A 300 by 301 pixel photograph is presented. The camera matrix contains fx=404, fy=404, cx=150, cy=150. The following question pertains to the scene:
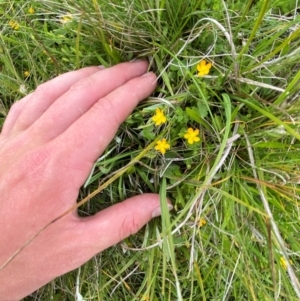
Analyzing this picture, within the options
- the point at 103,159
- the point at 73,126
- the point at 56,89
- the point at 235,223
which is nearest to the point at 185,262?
the point at 235,223

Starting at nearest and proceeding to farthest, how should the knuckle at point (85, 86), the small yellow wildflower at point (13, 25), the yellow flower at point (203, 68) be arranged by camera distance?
1. the yellow flower at point (203, 68)
2. the knuckle at point (85, 86)
3. the small yellow wildflower at point (13, 25)

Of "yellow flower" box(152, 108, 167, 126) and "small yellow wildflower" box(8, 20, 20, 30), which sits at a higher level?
"small yellow wildflower" box(8, 20, 20, 30)

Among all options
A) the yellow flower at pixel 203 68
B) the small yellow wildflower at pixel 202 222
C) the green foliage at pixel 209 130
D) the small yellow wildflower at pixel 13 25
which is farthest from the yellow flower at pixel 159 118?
the small yellow wildflower at pixel 13 25

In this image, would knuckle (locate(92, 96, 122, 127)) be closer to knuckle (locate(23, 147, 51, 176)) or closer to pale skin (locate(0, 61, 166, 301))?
pale skin (locate(0, 61, 166, 301))

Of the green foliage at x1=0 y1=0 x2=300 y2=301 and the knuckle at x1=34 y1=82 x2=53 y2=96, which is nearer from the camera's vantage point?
the green foliage at x1=0 y1=0 x2=300 y2=301

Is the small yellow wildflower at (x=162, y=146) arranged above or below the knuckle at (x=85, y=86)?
below

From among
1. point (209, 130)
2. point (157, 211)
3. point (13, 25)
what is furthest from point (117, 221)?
point (13, 25)

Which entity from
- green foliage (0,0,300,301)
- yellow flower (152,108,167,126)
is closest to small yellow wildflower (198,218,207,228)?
green foliage (0,0,300,301)

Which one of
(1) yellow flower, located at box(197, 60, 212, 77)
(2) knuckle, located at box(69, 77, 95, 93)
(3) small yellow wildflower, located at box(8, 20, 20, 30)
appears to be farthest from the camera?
(3) small yellow wildflower, located at box(8, 20, 20, 30)

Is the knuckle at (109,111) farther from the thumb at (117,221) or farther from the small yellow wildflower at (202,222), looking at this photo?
the small yellow wildflower at (202,222)
